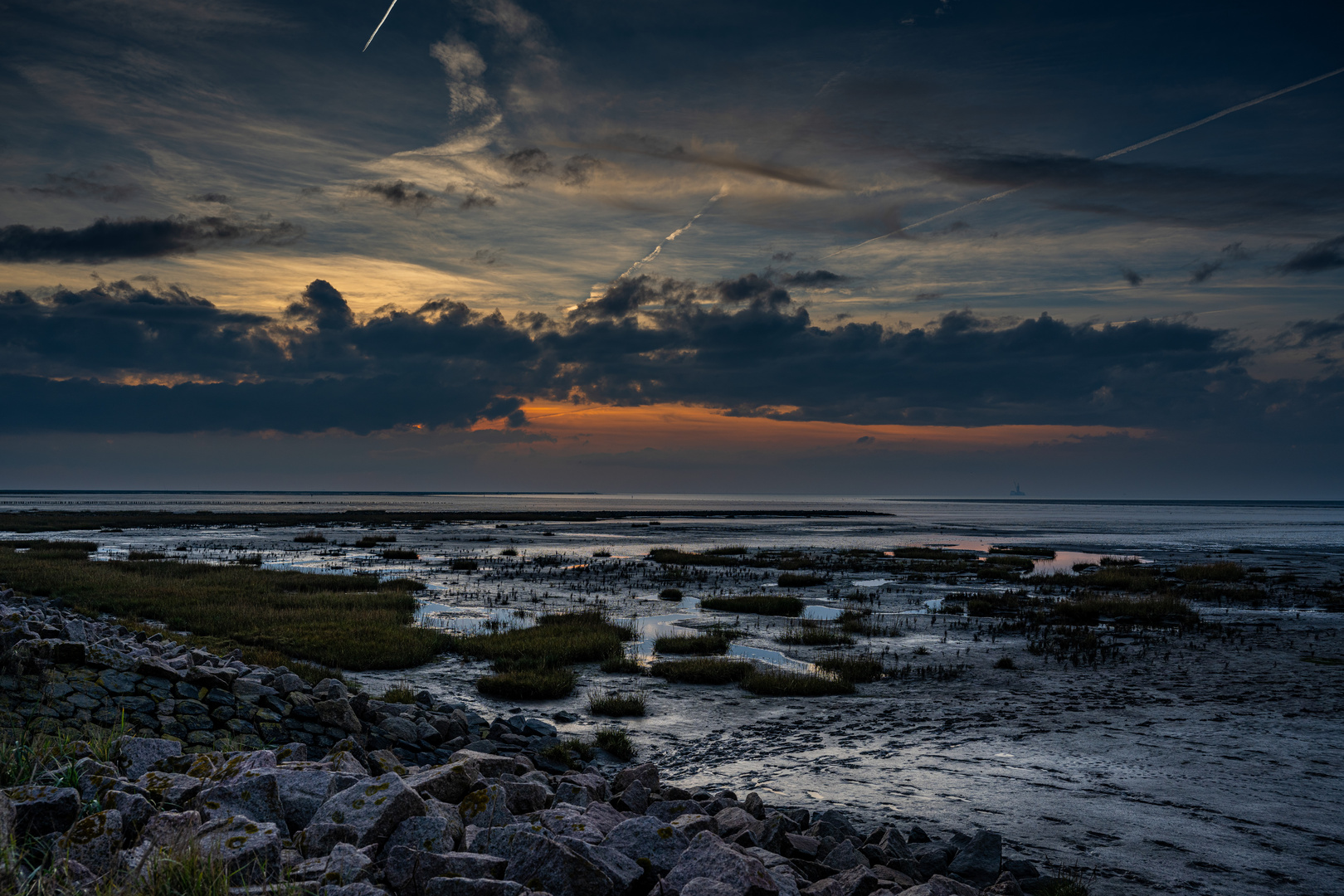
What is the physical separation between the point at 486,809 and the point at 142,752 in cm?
357

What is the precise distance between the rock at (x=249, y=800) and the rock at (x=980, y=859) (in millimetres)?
6298

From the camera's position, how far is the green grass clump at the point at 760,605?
27.3 meters

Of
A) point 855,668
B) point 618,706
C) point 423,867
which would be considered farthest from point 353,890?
point 855,668

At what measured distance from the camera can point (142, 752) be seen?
6.72m

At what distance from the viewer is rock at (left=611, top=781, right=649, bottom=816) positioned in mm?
7676

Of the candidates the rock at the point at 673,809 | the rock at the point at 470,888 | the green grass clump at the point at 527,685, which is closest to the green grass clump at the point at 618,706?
the green grass clump at the point at 527,685

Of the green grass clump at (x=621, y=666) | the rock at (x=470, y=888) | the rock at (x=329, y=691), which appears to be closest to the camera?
the rock at (x=470, y=888)

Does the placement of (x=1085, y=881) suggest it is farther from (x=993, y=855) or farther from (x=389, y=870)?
(x=389, y=870)

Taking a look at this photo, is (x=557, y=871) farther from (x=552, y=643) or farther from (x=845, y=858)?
(x=552, y=643)

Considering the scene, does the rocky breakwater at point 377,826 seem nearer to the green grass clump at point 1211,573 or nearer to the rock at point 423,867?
the rock at point 423,867

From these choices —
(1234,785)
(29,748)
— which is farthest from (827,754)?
(29,748)

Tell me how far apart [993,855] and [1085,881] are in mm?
1142

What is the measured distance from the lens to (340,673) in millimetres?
15727

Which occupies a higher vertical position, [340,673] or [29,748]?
[29,748]
